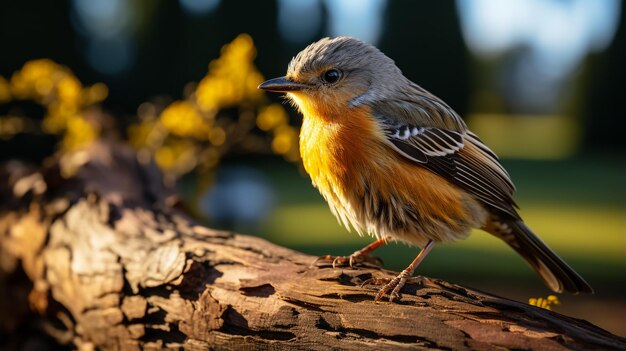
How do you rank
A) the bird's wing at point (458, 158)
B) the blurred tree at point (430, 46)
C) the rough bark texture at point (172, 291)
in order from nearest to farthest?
the rough bark texture at point (172, 291), the bird's wing at point (458, 158), the blurred tree at point (430, 46)

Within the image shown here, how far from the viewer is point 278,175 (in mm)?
16938

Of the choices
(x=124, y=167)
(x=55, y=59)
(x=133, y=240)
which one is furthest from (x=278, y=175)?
(x=133, y=240)

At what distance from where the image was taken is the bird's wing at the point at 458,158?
304 centimetres

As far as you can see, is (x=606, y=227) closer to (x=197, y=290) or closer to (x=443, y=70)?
(x=443, y=70)

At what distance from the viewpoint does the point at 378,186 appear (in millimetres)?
2934

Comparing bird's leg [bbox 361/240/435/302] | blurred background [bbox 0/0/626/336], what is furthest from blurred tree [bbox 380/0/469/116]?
bird's leg [bbox 361/240/435/302]

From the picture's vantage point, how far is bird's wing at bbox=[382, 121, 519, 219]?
304 cm

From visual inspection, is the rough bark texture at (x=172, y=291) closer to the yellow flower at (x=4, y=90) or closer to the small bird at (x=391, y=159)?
the small bird at (x=391, y=159)

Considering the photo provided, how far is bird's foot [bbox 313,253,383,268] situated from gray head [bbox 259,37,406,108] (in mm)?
813

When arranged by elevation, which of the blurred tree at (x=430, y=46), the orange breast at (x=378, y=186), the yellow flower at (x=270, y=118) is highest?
the blurred tree at (x=430, y=46)

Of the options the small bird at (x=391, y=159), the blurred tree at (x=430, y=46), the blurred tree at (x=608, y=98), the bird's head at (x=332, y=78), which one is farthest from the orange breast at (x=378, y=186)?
the blurred tree at (x=608, y=98)

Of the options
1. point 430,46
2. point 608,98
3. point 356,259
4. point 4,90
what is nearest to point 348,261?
point 356,259

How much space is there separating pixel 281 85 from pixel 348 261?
100 centimetres

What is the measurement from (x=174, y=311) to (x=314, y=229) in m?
8.01
